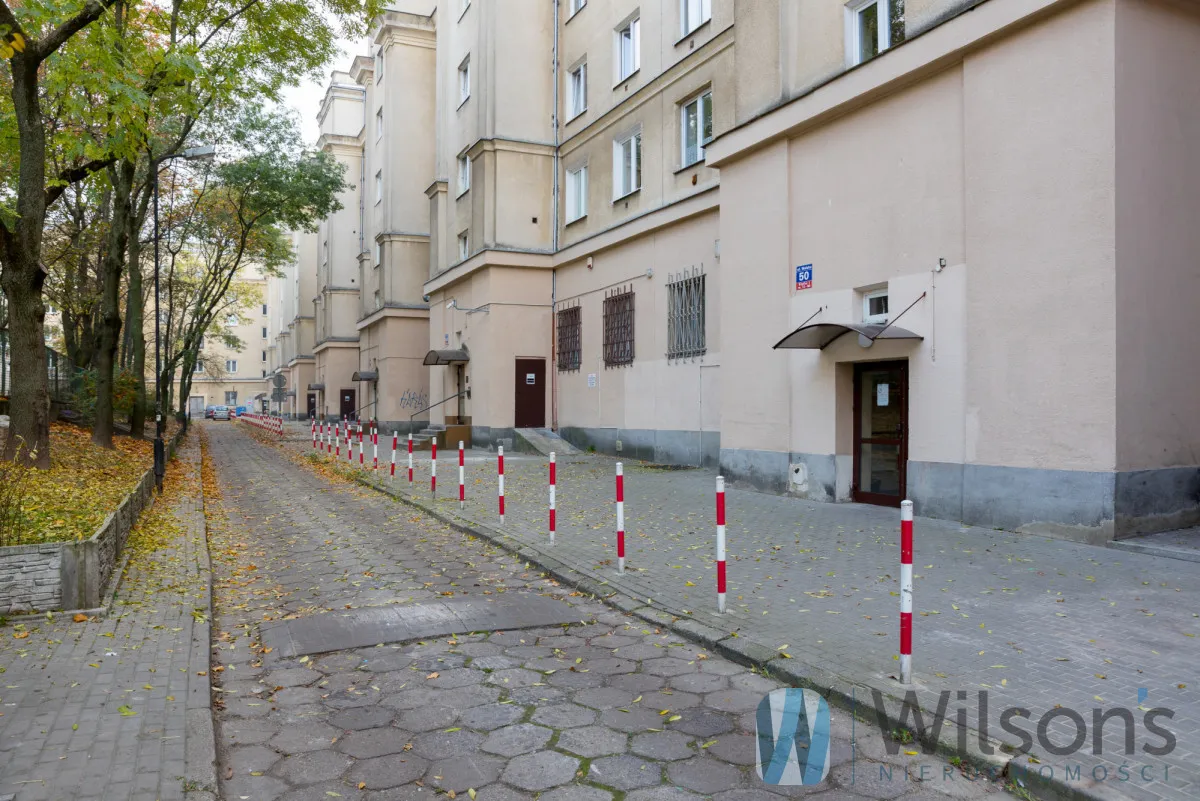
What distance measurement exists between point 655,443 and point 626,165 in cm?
741

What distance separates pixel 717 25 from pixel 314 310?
4837cm

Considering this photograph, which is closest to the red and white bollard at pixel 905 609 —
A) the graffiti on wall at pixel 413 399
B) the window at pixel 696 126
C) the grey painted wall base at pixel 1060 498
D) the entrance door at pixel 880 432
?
the grey painted wall base at pixel 1060 498

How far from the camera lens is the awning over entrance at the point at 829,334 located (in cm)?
1070

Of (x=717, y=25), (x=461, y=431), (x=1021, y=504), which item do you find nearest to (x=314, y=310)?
(x=461, y=431)

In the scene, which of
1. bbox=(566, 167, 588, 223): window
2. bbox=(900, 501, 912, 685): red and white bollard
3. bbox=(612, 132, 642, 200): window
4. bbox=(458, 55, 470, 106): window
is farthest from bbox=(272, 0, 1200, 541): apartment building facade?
bbox=(458, 55, 470, 106): window

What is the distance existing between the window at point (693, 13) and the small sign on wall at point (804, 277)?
27.1 feet

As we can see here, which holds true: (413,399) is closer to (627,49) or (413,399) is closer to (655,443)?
(655,443)

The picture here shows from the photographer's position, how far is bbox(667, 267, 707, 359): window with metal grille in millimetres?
18172

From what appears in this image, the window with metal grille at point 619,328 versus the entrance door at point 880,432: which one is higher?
the window with metal grille at point 619,328

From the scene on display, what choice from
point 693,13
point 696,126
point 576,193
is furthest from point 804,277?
point 576,193

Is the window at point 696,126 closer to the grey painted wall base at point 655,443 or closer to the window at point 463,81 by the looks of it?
the grey painted wall base at point 655,443

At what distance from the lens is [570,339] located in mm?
24344

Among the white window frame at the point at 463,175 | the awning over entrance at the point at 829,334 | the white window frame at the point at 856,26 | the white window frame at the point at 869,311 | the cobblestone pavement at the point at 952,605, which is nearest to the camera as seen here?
the cobblestone pavement at the point at 952,605

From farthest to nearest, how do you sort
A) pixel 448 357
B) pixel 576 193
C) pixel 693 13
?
pixel 448 357, pixel 576 193, pixel 693 13
